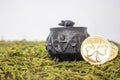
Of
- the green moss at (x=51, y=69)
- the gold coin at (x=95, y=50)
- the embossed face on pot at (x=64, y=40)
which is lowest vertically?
the green moss at (x=51, y=69)

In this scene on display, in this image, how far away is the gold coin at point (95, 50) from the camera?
414cm

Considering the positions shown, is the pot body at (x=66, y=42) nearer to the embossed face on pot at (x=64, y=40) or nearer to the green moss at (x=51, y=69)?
the embossed face on pot at (x=64, y=40)

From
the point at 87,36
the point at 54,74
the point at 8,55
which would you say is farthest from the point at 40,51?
the point at 54,74

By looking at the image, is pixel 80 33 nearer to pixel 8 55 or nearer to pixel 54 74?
pixel 54 74

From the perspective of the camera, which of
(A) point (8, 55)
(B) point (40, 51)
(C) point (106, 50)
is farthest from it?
(B) point (40, 51)

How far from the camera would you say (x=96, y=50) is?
4.18 metres

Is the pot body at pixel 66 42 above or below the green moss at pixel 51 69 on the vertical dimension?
above

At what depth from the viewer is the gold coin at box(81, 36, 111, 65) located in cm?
414

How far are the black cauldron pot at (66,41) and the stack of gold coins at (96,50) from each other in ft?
0.29

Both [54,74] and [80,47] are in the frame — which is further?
[80,47]

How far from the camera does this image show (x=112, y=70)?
12.9ft

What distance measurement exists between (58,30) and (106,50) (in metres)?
0.68

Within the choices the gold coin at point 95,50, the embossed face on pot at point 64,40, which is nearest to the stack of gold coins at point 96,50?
the gold coin at point 95,50

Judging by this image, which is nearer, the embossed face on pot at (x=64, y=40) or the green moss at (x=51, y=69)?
the green moss at (x=51, y=69)
